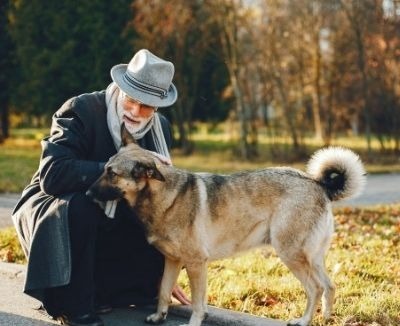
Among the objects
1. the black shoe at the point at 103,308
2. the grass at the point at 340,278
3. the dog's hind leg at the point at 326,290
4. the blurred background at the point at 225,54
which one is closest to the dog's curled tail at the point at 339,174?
the dog's hind leg at the point at 326,290

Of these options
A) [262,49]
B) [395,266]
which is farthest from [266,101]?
[395,266]

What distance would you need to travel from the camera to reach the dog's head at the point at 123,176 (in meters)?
4.27

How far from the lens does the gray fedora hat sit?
4.61 metres

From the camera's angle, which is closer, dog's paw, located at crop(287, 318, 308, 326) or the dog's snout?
the dog's snout

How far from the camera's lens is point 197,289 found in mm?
4473

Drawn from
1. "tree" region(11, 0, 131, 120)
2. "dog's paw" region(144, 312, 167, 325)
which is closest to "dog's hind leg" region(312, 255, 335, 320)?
"dog's paw" region(144, 312, 167, 325)

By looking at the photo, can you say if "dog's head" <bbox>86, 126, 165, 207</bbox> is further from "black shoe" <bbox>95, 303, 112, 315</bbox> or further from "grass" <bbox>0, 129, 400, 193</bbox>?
"grass" <bbox>0, 129, 400, 193</bbox>

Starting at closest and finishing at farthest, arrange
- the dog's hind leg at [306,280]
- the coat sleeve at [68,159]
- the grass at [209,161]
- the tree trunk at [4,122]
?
the coat sleeve at [68,159] → the dog's hind leg at [306,280] → the grass at [209,161] → the tree trunk at [4,122]

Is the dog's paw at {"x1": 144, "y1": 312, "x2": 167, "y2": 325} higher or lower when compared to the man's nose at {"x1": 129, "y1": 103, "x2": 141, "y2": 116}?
lower

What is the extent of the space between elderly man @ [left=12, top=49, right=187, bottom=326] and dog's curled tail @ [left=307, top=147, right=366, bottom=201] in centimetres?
126

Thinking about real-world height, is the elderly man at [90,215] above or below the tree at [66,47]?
below

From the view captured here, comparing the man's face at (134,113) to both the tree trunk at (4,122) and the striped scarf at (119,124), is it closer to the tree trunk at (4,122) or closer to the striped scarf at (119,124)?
the striped scarf at (119,124)

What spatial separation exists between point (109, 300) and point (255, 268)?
1.79 meters

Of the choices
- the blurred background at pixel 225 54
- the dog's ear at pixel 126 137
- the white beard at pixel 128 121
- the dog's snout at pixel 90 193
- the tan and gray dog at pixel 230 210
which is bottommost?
the tan and gray dog at pixel 230 210
